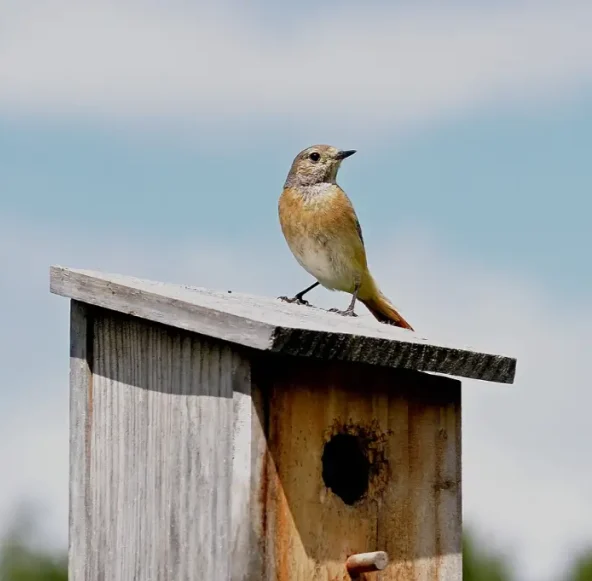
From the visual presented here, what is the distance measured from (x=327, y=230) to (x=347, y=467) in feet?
9.95

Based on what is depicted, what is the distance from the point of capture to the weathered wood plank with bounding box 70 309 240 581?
13.2ft

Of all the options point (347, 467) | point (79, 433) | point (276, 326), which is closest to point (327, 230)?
point (79, 433)

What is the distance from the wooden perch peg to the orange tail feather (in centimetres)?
334

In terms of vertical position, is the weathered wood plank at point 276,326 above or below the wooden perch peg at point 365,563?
above

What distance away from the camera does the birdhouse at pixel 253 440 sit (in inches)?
155

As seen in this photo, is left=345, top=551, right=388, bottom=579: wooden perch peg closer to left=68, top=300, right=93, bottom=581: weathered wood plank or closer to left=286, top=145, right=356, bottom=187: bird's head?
left=68, top=300, right=93, bottom=581: weathered wood plank

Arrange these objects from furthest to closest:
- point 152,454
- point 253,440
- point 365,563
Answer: point 152,454
point 365,563
point 253,440

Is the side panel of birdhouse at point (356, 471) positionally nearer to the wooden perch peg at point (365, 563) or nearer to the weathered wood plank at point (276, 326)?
the wooden perch peg at point (365, 563)

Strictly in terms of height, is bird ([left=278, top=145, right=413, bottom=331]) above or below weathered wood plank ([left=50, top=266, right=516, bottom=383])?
above

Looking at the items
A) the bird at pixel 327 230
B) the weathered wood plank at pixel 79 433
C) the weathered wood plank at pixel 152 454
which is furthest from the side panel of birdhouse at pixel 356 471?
the bird at pixel 327 230

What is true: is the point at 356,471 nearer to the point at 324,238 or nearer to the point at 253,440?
the point at 253,440

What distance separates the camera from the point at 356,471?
14.3 feet

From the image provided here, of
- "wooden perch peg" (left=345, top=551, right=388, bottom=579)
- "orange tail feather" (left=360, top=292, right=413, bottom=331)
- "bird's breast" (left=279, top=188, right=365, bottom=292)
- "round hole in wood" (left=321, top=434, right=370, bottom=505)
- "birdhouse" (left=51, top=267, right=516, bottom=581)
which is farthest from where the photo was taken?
"orange tail feather" (left=360, top=292, right=413, bottom=331)

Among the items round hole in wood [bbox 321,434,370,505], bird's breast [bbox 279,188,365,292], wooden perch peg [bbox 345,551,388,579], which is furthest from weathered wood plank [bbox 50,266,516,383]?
bird's breast [bbox 279,188,365,292]
